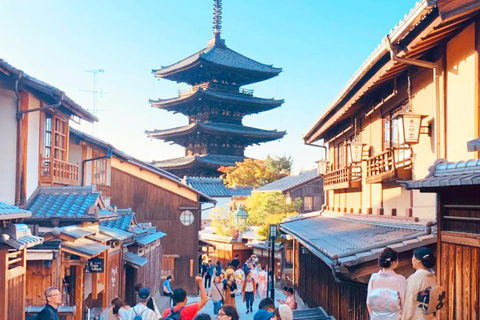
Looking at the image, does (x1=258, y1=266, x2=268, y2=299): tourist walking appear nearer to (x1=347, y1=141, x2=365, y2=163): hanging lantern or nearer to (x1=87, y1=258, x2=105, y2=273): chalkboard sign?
(x1=347, y1=141, x2=365, y2=163): hanging lantern

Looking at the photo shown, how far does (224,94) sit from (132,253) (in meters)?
27.3

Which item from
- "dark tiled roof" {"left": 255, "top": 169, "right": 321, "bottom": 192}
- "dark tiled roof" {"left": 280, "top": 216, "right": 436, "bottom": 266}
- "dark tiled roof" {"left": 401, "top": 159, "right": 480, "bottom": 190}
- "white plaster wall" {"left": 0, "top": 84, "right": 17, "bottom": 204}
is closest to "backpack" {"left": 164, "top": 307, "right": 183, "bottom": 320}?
"dark tiled roof" {"left": 280, "top": 216, "right": 436, "bottom": 266}

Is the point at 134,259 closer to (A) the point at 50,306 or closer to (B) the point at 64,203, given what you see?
(B) the point at 64,203

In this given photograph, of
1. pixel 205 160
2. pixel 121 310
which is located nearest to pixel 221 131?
pixel 205 160

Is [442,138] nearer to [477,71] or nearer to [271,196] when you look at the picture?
[477,71]

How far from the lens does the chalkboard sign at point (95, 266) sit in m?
10.9

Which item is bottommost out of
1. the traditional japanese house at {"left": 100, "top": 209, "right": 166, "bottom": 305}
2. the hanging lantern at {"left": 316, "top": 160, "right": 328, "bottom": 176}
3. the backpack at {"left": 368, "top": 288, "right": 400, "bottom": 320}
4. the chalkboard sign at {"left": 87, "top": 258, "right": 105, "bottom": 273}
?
the traditional japanese house at {"left": 100, "top": 209, "right": 166, "bottom": 305}

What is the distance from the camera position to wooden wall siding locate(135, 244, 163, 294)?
16.3 metres

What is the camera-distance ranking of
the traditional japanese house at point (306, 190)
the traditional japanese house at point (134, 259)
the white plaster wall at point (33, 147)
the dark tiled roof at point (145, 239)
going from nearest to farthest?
the white plaster wall at point (33, 147) → the traditional japanese house at point (134, 259) → the dark tiled roof at point (145, 239) → the traditional japanese house at point (306, 190)

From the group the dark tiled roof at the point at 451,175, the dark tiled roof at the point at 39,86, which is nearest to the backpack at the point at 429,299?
the dark tiled roof at the point at 451,175

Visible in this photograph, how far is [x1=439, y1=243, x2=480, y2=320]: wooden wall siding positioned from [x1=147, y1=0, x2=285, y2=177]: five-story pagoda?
34.3 m

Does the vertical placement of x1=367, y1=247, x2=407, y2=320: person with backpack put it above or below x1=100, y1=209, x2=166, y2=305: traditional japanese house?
above

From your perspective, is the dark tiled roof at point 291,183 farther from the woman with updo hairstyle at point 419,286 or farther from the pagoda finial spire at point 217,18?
the woman with updo hairstyle at point 419,286

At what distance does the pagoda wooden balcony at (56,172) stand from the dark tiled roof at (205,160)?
84.2ft
